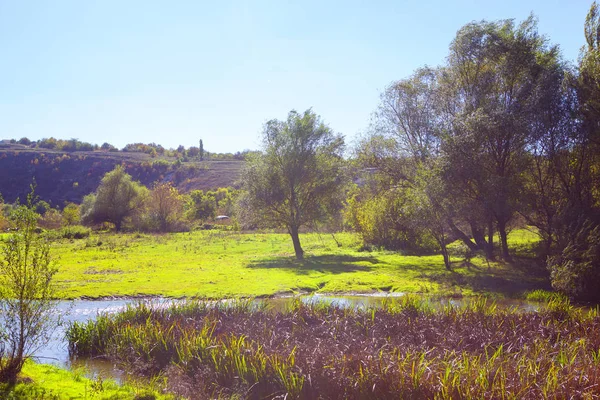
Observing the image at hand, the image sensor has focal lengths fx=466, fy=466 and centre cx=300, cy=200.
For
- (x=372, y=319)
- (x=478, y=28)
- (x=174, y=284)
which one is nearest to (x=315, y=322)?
(x=372, y=319)

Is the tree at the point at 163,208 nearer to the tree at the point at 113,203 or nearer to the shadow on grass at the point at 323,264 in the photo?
the tree at the point at 113,203

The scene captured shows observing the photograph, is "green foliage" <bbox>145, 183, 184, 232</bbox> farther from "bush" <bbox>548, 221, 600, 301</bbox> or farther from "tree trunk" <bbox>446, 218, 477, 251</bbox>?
"bush" <bbox>548, 221, 600, 301</bbox>

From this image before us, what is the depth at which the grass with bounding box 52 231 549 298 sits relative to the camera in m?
20.9

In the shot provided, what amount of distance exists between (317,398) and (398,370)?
1597mm

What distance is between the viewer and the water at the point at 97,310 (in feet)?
38.2

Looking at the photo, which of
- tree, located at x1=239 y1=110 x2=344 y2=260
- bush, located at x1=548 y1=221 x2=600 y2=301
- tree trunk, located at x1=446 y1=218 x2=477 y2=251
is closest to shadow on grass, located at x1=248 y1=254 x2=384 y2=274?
tree, located at x1=239 y1=110 x2=344 y2=260

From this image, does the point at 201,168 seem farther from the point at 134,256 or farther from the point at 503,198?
the point at 503,198

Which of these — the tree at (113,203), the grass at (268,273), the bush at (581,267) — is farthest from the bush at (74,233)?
the bush at (581,267)

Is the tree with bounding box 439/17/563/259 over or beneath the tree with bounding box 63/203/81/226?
over

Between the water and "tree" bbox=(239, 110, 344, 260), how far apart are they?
13294 millimetres

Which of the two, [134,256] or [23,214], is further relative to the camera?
[134,256]

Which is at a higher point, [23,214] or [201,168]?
[201,168]

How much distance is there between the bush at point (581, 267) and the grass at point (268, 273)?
2.54m

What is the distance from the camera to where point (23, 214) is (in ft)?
33.1
